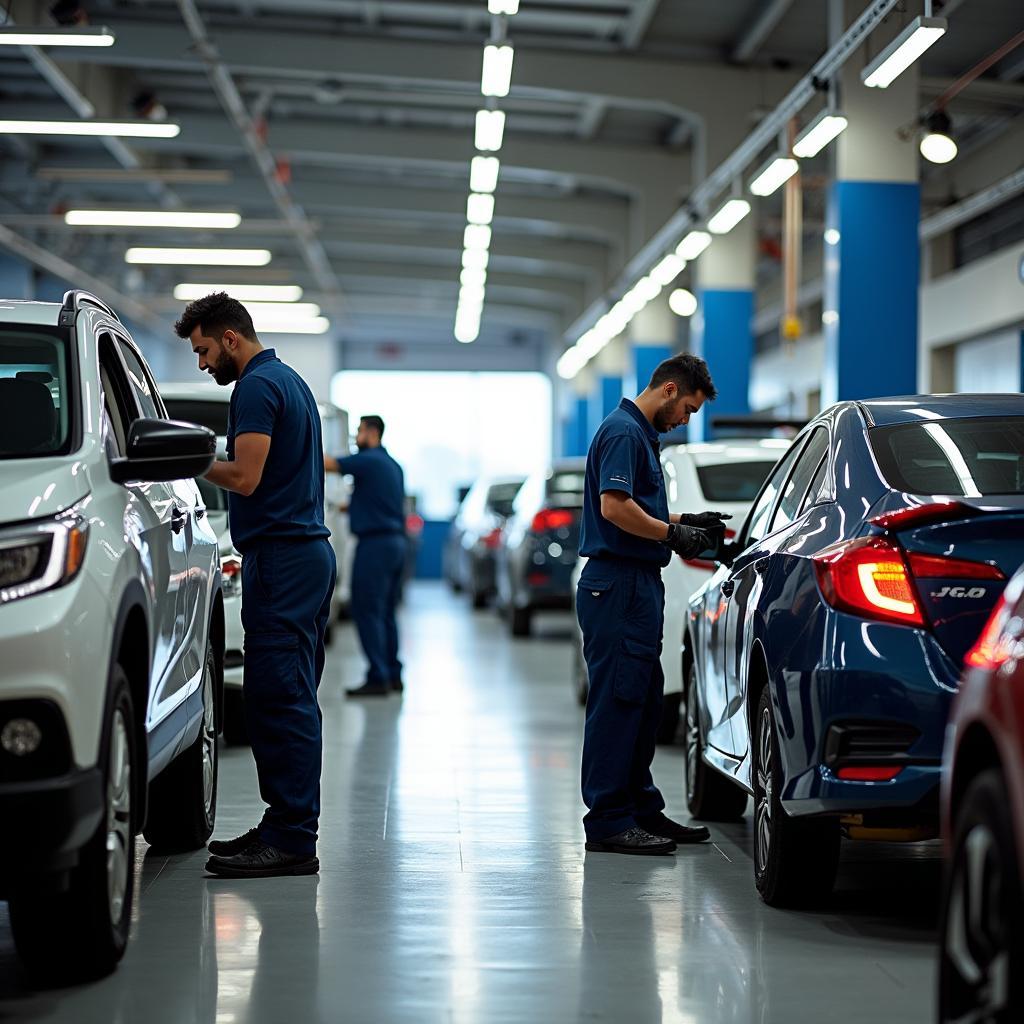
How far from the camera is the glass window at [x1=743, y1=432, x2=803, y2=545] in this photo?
6.02m

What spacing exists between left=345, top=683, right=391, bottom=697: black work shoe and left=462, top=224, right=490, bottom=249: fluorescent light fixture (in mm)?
12318

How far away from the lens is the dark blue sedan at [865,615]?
4.41m

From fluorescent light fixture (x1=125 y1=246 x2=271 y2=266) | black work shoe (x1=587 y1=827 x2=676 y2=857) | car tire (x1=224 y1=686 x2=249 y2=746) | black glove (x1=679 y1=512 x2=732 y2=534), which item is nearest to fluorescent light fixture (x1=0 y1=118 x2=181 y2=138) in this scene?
fluorescent light fixture (x1=125 y1=246 x2=271 y2=266)

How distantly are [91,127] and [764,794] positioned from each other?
40.6ft

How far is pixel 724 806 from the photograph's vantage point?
22.7 feet

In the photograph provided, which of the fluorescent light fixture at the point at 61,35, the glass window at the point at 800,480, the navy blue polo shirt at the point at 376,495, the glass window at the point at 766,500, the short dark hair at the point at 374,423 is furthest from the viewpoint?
the fluorescent light fixture at the point at 61,35

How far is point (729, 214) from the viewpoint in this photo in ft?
53.8

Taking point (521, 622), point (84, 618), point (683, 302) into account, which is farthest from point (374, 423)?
point (683, 302)

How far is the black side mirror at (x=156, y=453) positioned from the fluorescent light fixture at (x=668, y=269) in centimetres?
1560

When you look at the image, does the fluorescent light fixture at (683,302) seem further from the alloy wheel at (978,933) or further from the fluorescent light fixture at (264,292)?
the alloy wheel at (978,933)

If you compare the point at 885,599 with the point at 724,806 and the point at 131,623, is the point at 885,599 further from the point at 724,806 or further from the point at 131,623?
the point at 724,806

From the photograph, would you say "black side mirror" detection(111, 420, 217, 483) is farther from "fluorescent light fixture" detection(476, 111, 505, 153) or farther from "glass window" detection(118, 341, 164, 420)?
"fluorescent light fixture" detection(476, 111, 505, 153)

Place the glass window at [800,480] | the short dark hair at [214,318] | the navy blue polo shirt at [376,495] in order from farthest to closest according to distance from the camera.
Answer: the navy blue polo shirt at [376,495], the short dark hair at [214,318], the glass window at [800,480]

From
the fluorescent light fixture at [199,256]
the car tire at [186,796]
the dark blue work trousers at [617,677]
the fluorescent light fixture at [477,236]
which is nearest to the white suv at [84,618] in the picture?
the car tire at [186,796]
